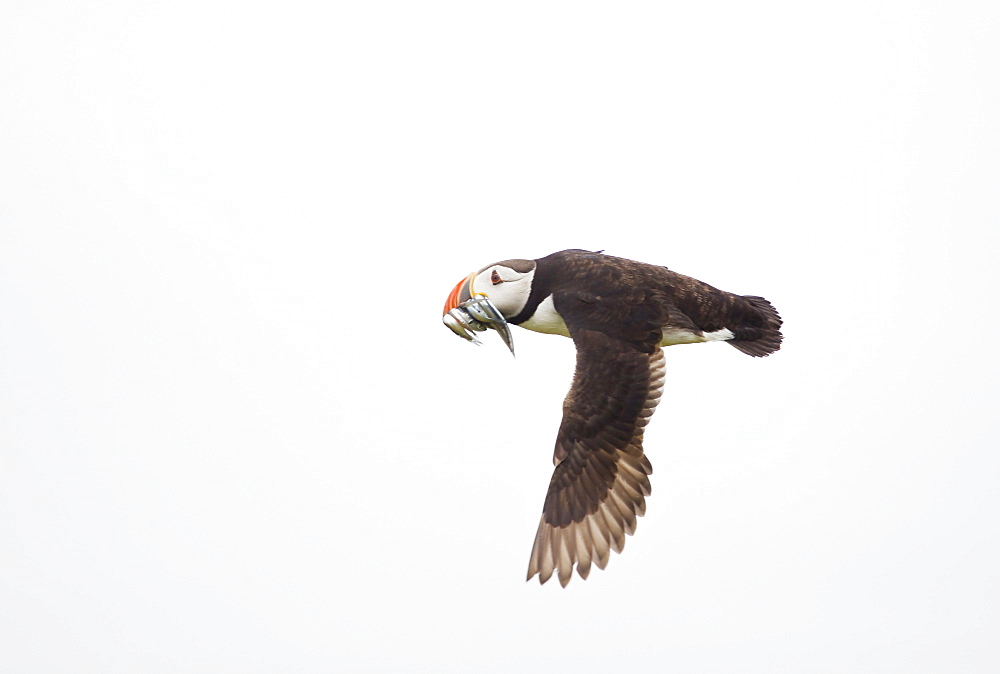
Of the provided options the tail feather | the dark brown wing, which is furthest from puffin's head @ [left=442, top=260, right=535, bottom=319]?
the tail feather

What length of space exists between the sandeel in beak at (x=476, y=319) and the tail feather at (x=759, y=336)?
1.83m

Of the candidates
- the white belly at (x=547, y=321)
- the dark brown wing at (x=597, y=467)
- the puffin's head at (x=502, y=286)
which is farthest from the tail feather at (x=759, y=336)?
the puffin's head at (x=502, y=286)

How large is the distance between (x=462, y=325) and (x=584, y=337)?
4.77 ft

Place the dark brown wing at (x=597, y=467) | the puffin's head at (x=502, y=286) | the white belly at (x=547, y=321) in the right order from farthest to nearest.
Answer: the puffin's head at (x=502, y=286) < the white belly at (x=547, y=321) < the dark brown wing at (x=597, y=467)

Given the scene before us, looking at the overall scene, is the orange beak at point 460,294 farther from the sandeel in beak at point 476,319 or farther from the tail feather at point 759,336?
the tail feather at point 759,336

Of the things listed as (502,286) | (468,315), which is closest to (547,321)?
(502,286)

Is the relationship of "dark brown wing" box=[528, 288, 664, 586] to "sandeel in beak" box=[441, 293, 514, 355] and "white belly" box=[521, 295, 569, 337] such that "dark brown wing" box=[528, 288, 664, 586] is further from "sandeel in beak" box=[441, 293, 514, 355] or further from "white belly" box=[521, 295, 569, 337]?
"sandeel in beak" box=[441, 293, 514, 355]

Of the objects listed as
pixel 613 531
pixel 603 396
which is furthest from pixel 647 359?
pixel 613 531

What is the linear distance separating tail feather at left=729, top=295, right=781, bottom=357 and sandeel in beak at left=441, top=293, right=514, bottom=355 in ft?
6.00

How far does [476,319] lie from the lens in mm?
13109

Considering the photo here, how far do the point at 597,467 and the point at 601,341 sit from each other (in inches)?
37.3

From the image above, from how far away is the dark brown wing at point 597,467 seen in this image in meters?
11.7

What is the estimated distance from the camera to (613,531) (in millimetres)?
11695

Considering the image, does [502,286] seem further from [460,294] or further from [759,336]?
[759,336]
